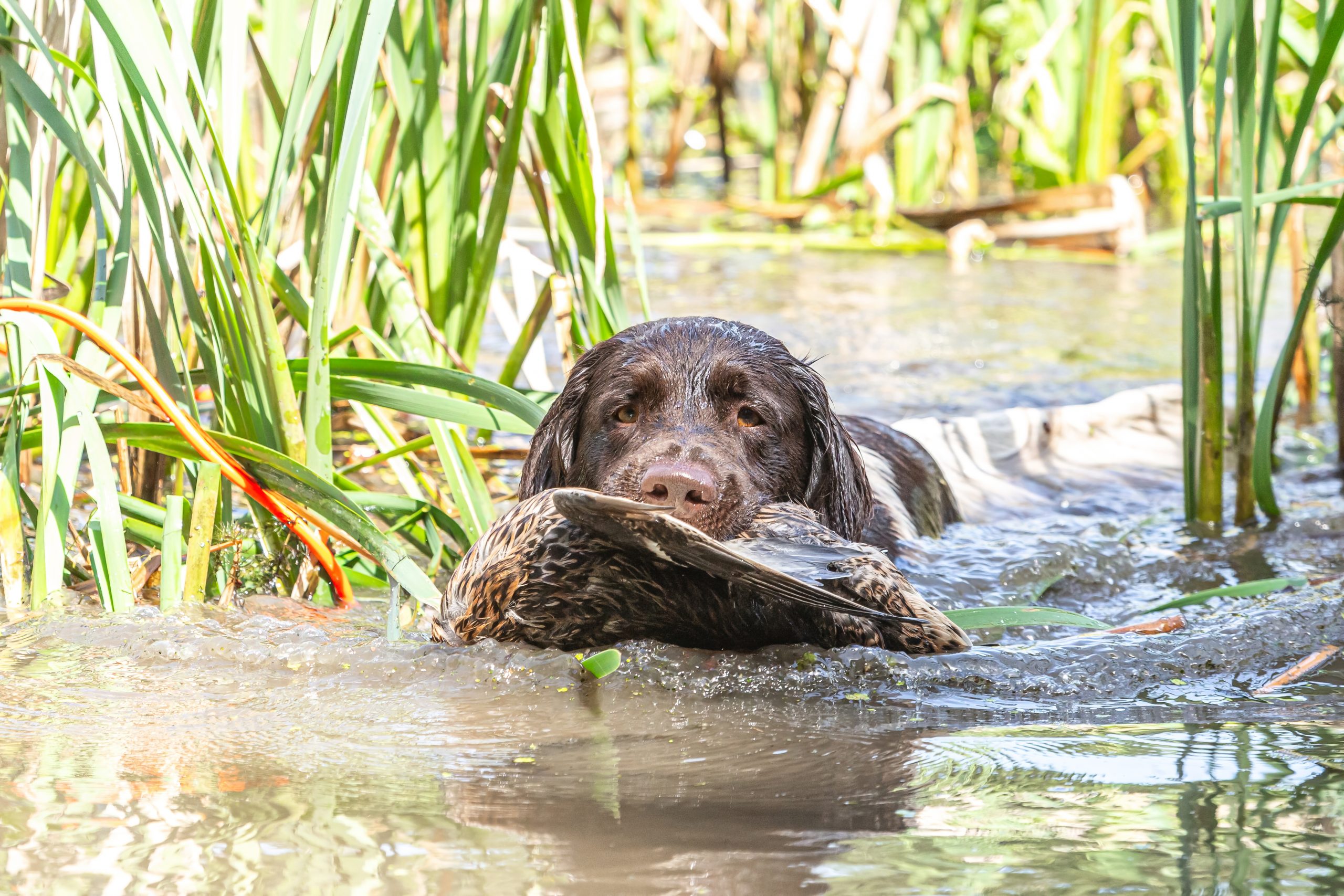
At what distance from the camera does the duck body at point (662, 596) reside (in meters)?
2.36

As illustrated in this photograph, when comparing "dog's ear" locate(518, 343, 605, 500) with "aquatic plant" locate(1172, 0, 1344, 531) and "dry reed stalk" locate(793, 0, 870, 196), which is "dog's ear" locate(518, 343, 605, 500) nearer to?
"aquatic plant" locate(1172, 0, 1344, 531)

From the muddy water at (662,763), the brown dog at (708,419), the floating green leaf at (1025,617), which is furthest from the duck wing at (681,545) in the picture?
the brown dog at (708,419)

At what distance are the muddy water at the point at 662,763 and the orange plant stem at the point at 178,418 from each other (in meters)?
0.22

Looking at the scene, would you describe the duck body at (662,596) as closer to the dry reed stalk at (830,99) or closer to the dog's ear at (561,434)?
the dog's ear at (561,434)

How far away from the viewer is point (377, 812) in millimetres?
1789

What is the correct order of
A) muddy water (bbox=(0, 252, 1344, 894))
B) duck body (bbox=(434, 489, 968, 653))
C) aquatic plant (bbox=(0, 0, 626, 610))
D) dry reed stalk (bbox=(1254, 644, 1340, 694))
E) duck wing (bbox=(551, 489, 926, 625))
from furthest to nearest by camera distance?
aquatic plant (bbox=(0, 0, 626, 610))
dry reed stalk (bbox=(1254, 644, 1340, 694))
duck body (bbox=(434, 489, 968, 653))
duck wing (bbox=(551, 489, 926, 625))
muddy water (bbox=(0, 252, 1344, 894))

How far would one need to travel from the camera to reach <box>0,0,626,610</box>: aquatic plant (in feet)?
8.55

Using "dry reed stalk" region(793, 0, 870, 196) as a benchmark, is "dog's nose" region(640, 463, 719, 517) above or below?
below

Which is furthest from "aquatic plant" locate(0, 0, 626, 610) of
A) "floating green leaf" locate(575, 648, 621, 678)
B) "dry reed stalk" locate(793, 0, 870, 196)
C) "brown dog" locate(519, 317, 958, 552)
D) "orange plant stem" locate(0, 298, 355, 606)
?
"dry reed stalk" locate(793, 0, 870, 196)

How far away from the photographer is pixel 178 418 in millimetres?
2654

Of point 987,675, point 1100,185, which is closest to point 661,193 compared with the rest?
point 1100,185

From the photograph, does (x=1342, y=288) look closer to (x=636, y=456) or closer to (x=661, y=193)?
(x=636, y=456)

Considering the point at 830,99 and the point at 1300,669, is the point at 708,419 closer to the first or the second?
the point at 1300,669

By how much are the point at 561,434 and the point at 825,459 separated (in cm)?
58
